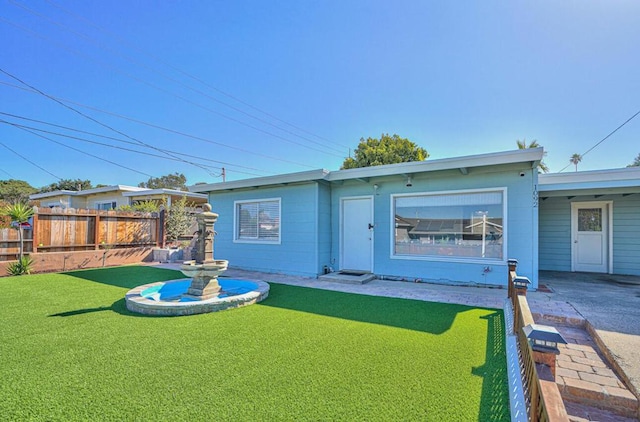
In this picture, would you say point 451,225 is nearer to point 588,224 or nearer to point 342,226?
point 342,226

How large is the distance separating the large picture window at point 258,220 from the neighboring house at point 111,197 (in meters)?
6.30

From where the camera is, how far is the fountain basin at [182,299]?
15.4ft

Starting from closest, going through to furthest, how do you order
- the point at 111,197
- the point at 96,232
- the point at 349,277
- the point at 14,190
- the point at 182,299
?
the point at 182,299, the point at 349,277, the point at 96,232, the point at 111,197, the point at 14,190

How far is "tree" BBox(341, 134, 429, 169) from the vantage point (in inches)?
835

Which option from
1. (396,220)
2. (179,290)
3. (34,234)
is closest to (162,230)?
(34,234)

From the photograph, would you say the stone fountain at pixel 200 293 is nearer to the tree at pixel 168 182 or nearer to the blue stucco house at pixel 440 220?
the blue stucco house at pixel 440 220

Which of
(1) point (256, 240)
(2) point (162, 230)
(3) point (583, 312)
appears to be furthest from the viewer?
(2) point (162, 230)

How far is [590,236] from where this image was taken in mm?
8258

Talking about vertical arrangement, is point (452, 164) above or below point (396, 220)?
above

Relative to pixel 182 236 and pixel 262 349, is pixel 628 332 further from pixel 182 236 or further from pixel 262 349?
pixel 182 236

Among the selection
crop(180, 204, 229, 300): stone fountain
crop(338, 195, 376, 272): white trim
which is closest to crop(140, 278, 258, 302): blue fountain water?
crop(180, 204, 229, 300): stone fountain

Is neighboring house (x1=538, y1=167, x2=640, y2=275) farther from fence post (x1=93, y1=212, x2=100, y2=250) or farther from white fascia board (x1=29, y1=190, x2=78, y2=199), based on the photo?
white fascia board (x1=29, y1=190, x2=78, y2=199)

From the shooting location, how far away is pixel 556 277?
7473mm

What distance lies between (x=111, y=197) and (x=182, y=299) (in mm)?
14831
